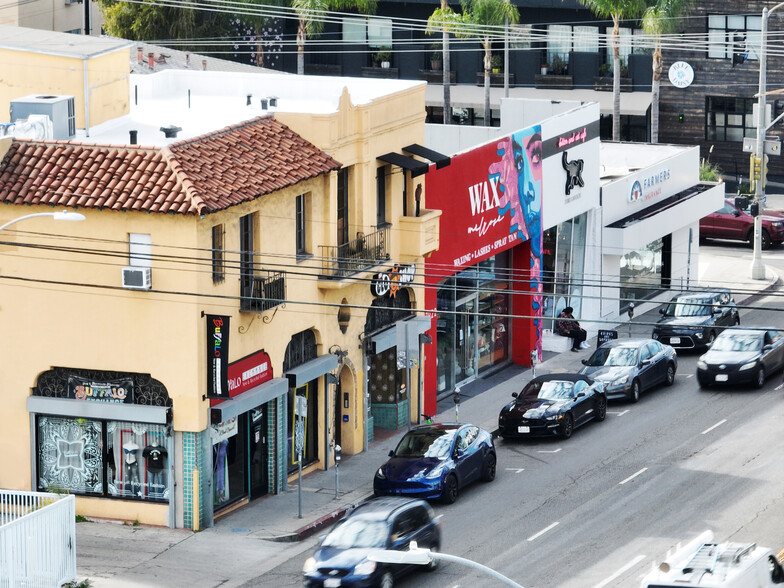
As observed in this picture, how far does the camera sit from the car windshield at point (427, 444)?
36.5 meters

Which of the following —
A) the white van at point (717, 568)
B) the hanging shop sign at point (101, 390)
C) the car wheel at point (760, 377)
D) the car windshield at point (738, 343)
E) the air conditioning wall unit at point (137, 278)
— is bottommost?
the car wheel at point (760, 377)

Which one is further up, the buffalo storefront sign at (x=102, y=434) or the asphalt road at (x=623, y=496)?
the buffalo storefront sign at (x=102, y=434)

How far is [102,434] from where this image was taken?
3538 cm

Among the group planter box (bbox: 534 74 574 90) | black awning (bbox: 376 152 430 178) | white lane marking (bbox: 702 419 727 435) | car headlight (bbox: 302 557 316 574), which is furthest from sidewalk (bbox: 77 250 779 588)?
planter box (bbox: 534 74 574 90)

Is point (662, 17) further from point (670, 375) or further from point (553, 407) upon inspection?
point (553, 407)

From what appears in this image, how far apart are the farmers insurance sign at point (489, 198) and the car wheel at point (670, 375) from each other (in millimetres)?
5665

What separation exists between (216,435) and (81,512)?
11.1 ft

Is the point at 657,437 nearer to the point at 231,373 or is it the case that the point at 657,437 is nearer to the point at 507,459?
the point at 507,459

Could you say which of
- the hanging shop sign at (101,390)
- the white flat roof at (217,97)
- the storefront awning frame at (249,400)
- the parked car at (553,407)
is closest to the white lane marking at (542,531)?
the parked car at (553,407)

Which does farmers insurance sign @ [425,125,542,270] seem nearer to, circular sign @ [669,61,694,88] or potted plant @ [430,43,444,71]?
circular sign @ [669,61,694,88]

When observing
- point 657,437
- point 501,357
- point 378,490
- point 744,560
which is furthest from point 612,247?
point 744,560

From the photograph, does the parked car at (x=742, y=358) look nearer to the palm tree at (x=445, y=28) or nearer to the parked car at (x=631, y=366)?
the parked car at (x=631, y=366)

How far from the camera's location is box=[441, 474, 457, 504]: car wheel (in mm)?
35969

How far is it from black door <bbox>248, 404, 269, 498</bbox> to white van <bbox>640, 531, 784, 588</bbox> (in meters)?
12.6
